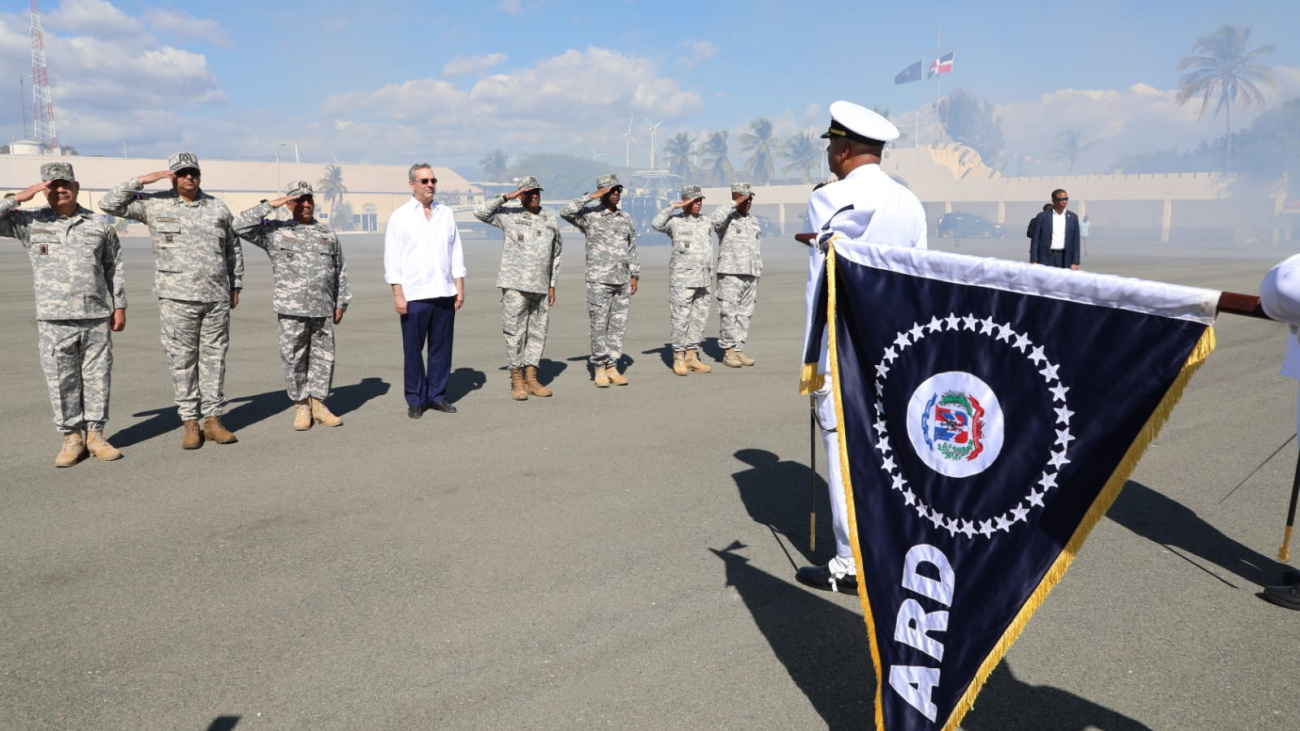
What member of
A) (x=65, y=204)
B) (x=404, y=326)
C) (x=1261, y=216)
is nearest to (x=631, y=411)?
(x=404, y=326)

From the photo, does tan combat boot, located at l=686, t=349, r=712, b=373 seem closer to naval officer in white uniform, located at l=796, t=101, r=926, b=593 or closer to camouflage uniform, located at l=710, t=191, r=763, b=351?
camouflage uniform, located at l=710, t=191, r=763, b=351

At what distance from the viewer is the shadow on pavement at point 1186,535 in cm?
409

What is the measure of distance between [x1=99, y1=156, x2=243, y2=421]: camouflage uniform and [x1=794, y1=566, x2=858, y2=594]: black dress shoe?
482 cm

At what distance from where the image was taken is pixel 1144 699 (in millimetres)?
2936

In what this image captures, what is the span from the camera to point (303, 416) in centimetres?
678

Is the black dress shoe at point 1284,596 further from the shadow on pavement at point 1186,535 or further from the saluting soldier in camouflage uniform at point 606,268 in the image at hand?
the saluting soldier in camouflage uniform at point 606,268

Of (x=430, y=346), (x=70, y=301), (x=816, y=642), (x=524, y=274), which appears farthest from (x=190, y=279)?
(x=816, y=642)

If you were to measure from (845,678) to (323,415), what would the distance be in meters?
5.21

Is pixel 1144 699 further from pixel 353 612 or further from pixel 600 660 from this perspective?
pixel 353 612

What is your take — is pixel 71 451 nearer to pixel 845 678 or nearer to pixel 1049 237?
pixel 845 678

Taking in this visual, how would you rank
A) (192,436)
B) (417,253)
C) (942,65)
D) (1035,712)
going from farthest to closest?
(942,65)
(417,253)
(192,436)
(1035,712)

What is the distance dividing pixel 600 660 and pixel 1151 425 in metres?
Answer: 2.13

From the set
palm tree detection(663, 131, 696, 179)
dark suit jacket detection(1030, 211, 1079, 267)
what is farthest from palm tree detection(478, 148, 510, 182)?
dark suit jacket detection(1030, 211, 1079, 267)

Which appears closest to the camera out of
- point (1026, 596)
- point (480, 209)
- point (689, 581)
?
point (1026, 596)
